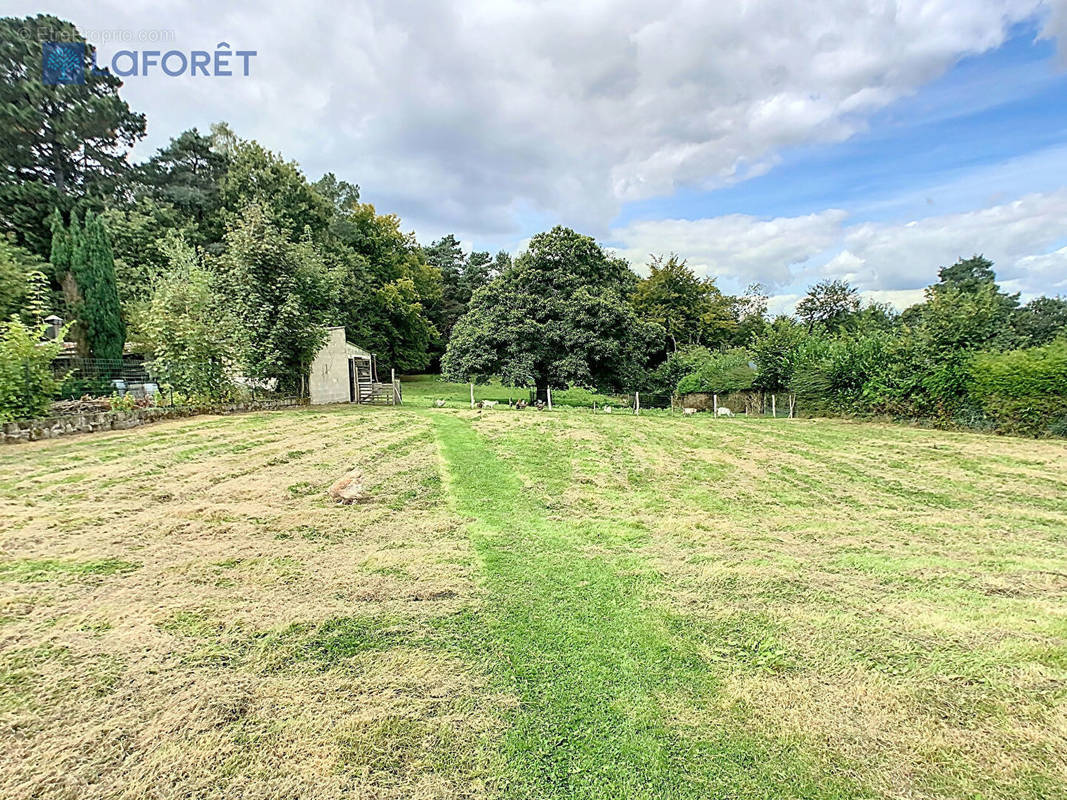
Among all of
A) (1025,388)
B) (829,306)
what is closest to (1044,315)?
(829,306)

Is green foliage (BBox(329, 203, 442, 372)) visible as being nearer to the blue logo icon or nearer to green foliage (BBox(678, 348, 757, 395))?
the blue logo icon

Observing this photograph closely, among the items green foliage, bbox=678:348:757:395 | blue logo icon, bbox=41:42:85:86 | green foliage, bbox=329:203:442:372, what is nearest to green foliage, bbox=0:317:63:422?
green foliage, bbox=329:203:442:372

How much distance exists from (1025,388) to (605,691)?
13.4m

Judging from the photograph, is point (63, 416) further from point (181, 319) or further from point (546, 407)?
point (546, 407)

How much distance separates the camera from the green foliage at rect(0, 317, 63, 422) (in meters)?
7.88

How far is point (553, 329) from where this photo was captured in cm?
1597

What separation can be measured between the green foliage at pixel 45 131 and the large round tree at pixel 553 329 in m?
17.2

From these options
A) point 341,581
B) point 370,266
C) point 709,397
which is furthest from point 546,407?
point 370,266

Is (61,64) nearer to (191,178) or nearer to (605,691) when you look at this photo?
(191,178)

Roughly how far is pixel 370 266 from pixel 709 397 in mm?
21259

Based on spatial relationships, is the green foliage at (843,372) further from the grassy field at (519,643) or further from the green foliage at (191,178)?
the green foliage at (191,178)

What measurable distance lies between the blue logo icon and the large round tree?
62.5ft

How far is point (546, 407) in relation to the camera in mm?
16156

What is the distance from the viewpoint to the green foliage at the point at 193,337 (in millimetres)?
10891
